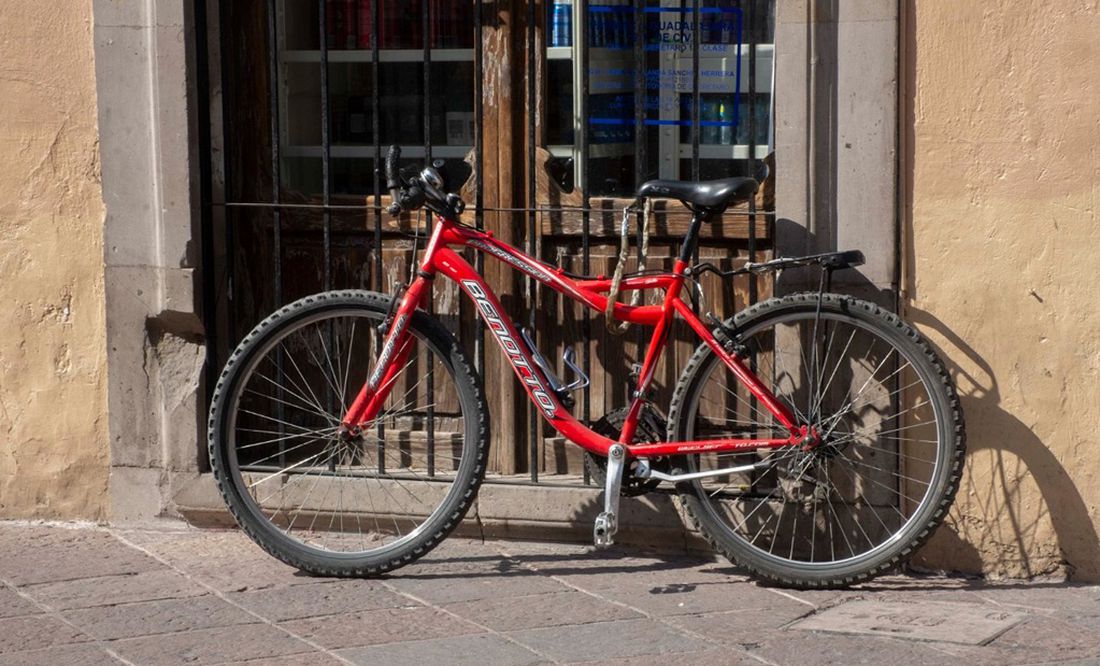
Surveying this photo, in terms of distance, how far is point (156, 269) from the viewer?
5.55 meters

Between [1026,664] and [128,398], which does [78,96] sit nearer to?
[128,398]

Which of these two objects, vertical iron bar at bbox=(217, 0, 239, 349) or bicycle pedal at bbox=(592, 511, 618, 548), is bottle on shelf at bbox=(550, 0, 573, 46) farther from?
bicycle pedal at bbox=(592, 511, 618, 548)

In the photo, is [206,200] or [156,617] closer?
[156,617]

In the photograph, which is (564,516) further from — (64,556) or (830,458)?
(64,556)

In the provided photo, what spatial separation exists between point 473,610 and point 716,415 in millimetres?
1174

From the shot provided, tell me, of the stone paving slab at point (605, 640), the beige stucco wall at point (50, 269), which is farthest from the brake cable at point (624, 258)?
the beige stucco wall at point (50, 269)

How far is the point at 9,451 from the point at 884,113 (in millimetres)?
3321

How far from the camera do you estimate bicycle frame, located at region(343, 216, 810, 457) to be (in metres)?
4.82

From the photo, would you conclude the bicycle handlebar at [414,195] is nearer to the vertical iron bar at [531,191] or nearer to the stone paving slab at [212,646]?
the vertical iron bar at [531,191]

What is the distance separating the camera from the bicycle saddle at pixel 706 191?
15.6 ft

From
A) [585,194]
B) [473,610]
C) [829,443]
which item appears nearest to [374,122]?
[585,194]

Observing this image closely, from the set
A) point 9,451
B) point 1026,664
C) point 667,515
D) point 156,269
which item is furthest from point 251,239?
point 1026,664

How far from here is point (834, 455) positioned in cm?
484

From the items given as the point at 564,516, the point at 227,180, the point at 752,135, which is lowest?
the point at 564,516
